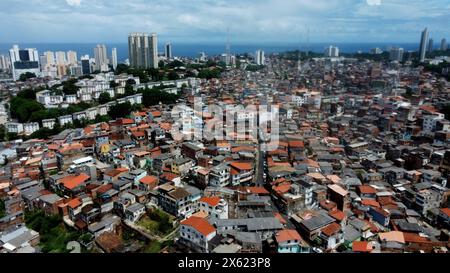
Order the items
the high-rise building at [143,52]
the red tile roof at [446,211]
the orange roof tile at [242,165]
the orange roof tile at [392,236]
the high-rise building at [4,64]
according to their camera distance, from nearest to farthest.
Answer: the orange roof tile at [392,236]
the red tile roof at [446,211]
the orange roof tile at [242,165]
the high-rise building at [143,52]
the high-rise building at [4,64]

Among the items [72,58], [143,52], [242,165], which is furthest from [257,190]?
Result: [72,58]

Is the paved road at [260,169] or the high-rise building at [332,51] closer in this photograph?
the paved road at [260,169]

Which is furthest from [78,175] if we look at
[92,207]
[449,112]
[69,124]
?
[449,112]

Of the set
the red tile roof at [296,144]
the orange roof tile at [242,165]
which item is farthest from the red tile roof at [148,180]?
the red tile roof at [296,144]

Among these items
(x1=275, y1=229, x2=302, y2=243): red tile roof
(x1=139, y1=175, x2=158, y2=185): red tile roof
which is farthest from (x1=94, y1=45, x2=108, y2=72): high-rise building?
(x1=275, y1=229, x2=302, y2=243): red tile roof

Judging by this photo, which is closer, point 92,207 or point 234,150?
point 92,207

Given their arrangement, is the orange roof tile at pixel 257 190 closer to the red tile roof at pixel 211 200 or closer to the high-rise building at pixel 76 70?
the red tile roof at pixel 211 200

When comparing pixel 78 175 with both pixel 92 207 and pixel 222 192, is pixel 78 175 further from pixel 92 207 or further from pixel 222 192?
pixel 222 192
